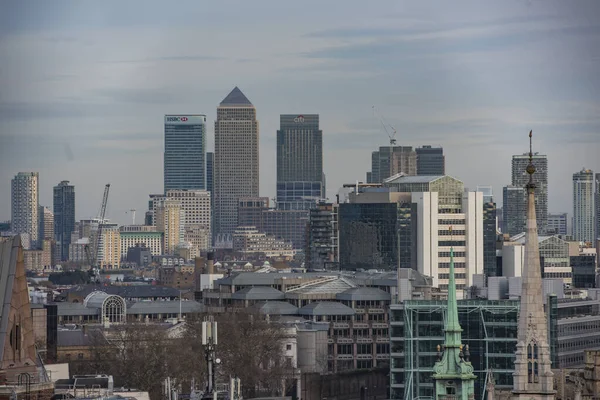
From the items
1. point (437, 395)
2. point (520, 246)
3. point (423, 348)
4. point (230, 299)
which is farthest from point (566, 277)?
point (437, 395)

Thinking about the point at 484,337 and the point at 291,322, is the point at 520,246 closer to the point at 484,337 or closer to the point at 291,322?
the point at 291,322

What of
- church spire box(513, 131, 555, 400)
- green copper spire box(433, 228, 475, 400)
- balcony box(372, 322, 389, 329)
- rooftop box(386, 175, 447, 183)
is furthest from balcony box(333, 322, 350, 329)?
church spire box(513, 131, 555, 400)

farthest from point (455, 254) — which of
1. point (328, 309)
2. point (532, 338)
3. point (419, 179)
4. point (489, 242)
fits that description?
point (532, 338)

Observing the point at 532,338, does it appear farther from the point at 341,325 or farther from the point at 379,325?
the point at 341,325

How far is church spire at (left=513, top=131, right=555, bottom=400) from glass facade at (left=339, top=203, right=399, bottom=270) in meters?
104

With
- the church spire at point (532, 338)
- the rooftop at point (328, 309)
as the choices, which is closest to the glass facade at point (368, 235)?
the rooftop at point (328, 309)

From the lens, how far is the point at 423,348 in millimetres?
87312

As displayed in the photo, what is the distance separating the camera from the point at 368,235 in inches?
6511

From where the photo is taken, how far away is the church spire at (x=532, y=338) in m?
51.2

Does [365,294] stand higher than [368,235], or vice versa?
[368,235]

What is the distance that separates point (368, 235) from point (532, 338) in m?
114

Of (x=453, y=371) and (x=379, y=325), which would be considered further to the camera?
(x=379, y=325)

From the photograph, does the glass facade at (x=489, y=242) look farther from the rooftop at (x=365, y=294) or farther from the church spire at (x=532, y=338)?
the church spire at (x=532, y=338)

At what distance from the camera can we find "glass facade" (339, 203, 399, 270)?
6265 inches
